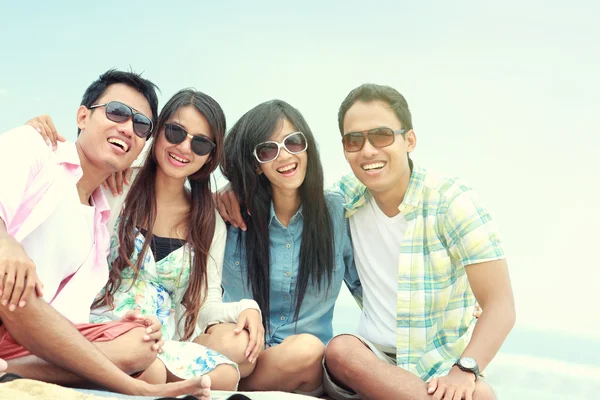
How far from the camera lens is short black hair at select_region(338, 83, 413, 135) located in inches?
176

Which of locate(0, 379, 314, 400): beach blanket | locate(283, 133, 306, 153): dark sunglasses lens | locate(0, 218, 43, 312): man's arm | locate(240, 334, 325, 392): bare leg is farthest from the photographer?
locate(283, 133, 306, 153): dark sunglasses lens

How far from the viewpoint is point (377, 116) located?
4.41 metres

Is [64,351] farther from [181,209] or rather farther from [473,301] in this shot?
[473,301]

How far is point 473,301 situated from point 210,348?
5.94 feet

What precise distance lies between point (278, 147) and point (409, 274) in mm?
1237

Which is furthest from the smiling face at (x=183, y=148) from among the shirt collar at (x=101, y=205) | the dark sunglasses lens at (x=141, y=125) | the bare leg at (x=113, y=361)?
the bare leg at (x=113, y=361)

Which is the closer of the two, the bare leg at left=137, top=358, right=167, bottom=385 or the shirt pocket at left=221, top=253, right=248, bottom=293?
the bare leg at left=137, top=358, right=167, bottom=385

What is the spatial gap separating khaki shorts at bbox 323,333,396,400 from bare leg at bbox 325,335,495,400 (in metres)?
0.04

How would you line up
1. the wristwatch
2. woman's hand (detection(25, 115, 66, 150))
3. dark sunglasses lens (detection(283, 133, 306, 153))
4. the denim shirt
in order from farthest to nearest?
the denim shirt → dark sunglasses lens (detection(283, 133, 306, 153)) → woman's hand (detection(25, 115, 66, 150)) → the wristwatch

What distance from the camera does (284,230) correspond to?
15.2 feet

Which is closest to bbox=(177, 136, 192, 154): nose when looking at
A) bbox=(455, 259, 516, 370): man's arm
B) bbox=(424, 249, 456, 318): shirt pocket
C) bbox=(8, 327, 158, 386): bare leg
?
bbox=(8, 327, 158, 386): bare leg

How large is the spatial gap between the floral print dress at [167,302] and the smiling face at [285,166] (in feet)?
2.54

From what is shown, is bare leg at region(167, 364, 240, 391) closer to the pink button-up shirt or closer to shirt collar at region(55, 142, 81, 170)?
the pink button-up shirt

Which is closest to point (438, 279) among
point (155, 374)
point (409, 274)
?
point (409, 274)
